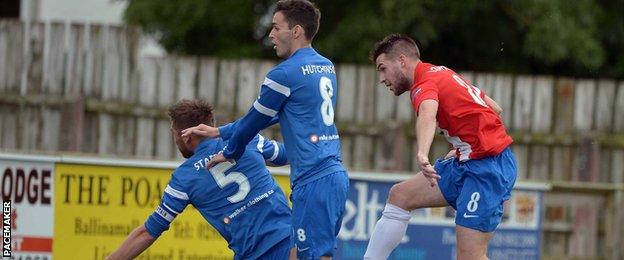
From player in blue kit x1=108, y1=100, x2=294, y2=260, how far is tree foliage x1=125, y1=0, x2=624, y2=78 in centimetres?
747

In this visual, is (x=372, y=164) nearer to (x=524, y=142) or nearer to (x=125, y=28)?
(x=524, y=142)

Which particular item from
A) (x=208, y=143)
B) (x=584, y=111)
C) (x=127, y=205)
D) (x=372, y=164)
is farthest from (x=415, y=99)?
(x=584, y=111)

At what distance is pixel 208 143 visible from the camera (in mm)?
9039

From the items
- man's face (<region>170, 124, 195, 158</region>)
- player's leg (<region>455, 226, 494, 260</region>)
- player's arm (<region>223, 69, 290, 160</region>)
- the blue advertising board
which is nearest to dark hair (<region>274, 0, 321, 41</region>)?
player's arm (<region>223, 69, 290, 160</region>)

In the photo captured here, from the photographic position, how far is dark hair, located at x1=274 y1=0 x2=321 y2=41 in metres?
Result: 8.40

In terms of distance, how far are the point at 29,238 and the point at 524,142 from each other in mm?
5912

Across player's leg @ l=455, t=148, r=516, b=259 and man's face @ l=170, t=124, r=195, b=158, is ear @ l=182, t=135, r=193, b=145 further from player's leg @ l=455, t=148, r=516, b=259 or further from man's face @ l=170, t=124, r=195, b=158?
player's leg @ l=455, t=148, r=516, b=259

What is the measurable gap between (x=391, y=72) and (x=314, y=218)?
1.07 m

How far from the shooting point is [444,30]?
17609 mm

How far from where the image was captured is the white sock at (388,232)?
9.15m

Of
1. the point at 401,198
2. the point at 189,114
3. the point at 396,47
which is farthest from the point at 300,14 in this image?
the point at 401,198

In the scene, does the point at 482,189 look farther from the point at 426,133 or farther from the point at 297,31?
the point at 297,31

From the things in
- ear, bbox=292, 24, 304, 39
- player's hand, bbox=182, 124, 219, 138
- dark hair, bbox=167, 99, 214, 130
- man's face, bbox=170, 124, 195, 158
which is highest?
ear, bbox=292, 24, 304, 39

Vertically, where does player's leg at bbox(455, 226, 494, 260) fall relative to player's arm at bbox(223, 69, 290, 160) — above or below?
below
